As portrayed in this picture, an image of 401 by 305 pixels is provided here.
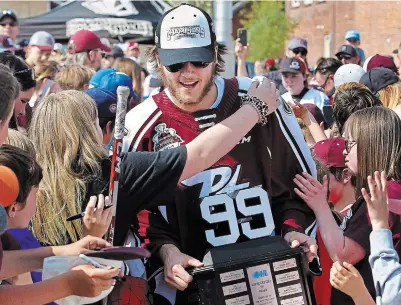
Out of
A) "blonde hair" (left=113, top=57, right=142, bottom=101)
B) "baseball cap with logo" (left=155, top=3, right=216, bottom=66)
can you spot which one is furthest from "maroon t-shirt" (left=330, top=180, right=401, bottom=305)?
"blonde hair" (left=113, top=57, right=142, bottom=101)

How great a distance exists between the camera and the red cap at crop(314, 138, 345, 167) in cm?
475

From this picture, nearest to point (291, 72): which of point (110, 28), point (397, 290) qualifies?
point (397, 290)

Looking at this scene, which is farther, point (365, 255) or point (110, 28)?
point (110, 28)

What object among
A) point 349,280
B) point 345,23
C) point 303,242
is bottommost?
point 349,280

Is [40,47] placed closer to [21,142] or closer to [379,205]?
[21,142]

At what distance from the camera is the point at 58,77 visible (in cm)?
771

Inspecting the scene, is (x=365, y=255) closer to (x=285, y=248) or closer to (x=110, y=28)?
(x=285, y=248)

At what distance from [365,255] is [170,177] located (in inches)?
39.9

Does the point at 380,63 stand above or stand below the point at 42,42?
below

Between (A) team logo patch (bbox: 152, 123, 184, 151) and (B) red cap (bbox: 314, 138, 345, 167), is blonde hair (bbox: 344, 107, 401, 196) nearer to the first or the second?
(B) red cap (bbox: 314, 138, 345, 167)

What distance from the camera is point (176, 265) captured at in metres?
3.47

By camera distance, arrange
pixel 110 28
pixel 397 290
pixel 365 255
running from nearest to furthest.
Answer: pixel 397 290
pixel 365 255
pixel 110 28

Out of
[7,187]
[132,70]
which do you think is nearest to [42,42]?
[132,70]

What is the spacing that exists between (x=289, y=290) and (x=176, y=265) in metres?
0.51
